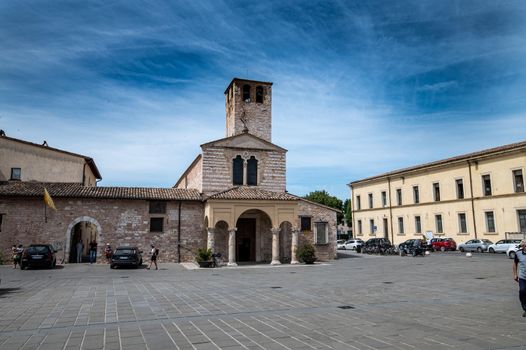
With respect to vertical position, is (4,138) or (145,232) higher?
(4,138)

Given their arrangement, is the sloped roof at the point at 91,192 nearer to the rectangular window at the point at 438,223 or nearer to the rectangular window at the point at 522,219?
the rectangular window at the point at 438,223

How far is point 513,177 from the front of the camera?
34.1 m

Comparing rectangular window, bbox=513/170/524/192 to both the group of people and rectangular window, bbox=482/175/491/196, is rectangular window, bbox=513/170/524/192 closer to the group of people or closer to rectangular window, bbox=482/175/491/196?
rectangular window, bbox=482/175/491/196

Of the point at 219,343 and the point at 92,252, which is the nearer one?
the point at 219,343

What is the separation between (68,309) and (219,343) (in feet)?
16.8

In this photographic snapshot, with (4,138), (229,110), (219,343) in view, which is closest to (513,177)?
(229,110)

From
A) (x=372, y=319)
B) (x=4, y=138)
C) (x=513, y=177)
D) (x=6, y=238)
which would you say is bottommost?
(x=372, y=319)

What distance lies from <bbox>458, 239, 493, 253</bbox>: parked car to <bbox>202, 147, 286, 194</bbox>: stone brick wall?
1788 centimetres

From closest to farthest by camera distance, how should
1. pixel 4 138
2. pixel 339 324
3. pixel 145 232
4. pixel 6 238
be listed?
pixel 339 324 < pixel 6 238 < pixel 145 232 < pixel 4 138

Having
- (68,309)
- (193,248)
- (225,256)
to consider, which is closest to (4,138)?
(193,248)

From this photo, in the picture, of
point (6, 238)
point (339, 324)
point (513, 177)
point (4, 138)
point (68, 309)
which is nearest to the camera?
point (339, 324)

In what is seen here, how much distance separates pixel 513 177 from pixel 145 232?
30.7 metres

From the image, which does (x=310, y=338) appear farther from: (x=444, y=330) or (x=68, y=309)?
(x=68, y=309)

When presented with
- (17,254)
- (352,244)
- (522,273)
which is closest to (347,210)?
(352,244)
